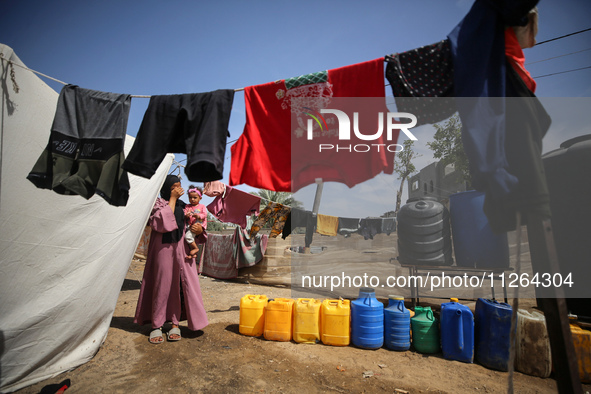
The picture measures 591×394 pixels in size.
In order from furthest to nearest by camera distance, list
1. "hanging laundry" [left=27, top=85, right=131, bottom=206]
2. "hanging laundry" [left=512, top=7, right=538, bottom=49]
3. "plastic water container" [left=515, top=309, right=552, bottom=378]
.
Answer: "plastic water container" [left=515, top=309, right=552, bottom=378]
"hanging laundry" [left=27, top=85, right=131, bottom=206]
"hanging laundry" [left=512, top=7, right=538, bottom=49]

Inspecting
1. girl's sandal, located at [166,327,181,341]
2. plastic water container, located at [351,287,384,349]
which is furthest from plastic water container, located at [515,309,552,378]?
girl's sandal, located at [166,327,181,341]

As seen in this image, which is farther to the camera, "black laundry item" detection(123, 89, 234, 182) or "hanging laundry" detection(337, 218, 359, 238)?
"hanging laundry" detection(337, 218, 359, 238)

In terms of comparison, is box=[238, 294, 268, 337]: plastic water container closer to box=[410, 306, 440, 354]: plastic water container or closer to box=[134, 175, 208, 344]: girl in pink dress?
box=[134, 175, 208, 344]: girl in pink dress

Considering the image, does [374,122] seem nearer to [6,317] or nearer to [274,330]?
[274,330]

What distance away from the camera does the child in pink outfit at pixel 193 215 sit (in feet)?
13.5

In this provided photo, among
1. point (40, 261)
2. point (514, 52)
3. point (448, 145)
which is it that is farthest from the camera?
point (448, 145)

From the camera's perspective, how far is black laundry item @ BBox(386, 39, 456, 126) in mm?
2104

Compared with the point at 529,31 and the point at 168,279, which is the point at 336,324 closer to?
the point at 168,279

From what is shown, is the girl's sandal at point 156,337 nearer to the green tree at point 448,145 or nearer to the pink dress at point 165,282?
the pink dress at point 165,282

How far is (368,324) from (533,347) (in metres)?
1.84

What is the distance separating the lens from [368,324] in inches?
151

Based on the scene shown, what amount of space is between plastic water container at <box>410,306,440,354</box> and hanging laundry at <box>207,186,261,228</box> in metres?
5.35

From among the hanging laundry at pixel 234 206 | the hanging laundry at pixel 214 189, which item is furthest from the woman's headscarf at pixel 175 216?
the hanging laundry at pixel 234 206

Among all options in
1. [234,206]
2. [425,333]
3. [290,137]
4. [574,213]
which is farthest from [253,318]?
[574,213]
